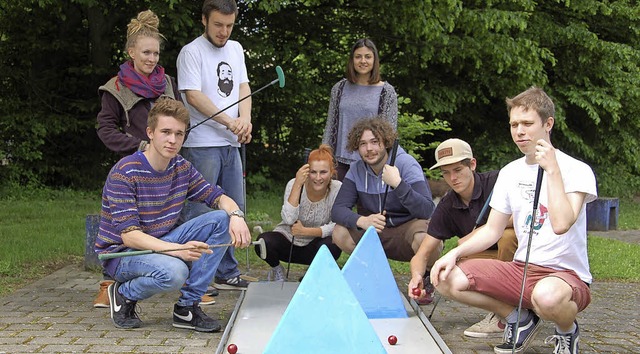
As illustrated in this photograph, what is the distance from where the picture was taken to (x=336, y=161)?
582 cm

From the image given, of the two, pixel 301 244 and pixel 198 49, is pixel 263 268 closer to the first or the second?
pixel 301 244

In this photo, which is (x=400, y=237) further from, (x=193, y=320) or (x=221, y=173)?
(x=193, y=320)

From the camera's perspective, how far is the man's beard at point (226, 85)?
5.39 metres

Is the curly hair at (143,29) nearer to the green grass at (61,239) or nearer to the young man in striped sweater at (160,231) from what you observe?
the young man in striped sweater at (160,231)

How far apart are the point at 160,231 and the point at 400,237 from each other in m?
1.60

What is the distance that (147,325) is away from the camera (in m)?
4.48

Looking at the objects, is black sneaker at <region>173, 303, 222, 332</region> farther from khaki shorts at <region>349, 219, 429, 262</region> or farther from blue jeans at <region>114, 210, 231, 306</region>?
khaki shorts at <region>349, 219, 429, 262</region>

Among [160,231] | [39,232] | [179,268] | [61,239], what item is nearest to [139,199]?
[160,231]

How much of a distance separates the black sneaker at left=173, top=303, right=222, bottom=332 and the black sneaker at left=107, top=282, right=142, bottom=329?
9.0 inches

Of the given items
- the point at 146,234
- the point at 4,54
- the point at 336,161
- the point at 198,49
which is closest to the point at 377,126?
the point at 336,161

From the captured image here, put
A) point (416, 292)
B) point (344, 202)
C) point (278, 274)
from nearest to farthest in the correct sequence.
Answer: point (416, 292) → point (344, 202) → point (278, 274)

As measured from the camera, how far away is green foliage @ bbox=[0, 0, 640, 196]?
11656mm

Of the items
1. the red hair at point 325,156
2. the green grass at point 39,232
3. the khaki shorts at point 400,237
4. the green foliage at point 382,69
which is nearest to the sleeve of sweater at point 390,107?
the red hair at point 325,156

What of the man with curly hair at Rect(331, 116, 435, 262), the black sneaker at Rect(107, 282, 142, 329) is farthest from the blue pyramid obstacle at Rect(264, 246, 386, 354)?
the man with curly hair at Rect(331, 116, 435, 262)
